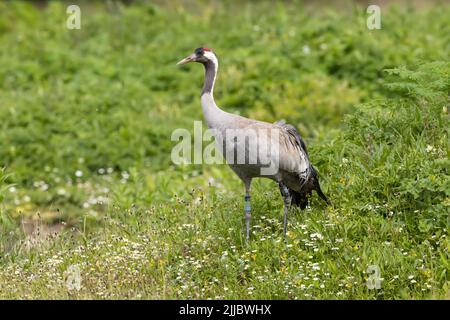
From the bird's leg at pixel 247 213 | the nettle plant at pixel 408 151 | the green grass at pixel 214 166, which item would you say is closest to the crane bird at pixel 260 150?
the bird's leg at pixel 247 213

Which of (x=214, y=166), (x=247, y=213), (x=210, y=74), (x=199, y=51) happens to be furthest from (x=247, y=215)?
(x=214, y=166)

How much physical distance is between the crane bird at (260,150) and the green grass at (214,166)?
0.28 metres

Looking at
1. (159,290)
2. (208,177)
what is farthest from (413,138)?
(208,177)

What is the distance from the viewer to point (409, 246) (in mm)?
7695

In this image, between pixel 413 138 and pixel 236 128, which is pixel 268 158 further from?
pixel 413 138

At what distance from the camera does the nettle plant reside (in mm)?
7906

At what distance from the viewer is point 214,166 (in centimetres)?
1237

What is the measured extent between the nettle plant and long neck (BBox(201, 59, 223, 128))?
1.52 metres

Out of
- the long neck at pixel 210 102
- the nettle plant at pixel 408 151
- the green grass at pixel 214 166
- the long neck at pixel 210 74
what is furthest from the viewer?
the long neck at pixel 210 74

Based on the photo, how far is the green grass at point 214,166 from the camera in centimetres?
767

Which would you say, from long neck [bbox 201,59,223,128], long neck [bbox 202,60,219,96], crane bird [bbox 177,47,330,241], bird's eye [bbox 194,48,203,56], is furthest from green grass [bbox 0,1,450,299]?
bird's eye [bbox 194,48,203,56]

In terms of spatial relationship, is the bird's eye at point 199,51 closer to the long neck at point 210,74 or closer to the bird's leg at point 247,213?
the long neck at point 210,74
